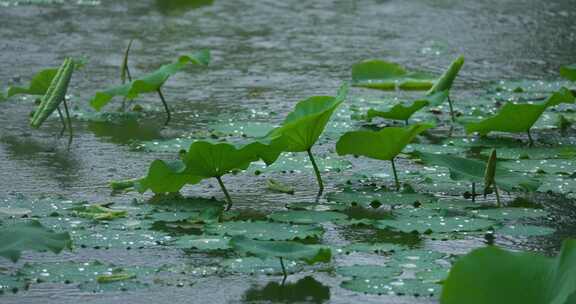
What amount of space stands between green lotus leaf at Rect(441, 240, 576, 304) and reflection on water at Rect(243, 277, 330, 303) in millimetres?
417

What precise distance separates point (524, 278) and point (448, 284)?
0.12 m

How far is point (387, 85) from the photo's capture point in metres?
4.78

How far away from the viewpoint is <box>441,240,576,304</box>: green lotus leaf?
6.63ft

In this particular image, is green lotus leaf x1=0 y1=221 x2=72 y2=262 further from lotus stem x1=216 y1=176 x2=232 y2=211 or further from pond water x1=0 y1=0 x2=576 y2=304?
lotus stem x1=216 y1=176 x2=232 y2=211

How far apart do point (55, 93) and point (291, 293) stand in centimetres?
166

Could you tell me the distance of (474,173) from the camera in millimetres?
3119

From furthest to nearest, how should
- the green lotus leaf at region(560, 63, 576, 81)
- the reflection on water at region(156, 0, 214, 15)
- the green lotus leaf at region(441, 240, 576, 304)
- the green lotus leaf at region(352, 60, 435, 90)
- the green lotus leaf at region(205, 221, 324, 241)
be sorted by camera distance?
the reflection on water at region(156, 0, 214, 15)
the green lotus leaf at region(352, 60, 435, 90)
the green lotus leaf at region(560, 63, 576, 81)
the green lotus leaf at region(205, 221, 324, 241)
the green lotus leaf at region(441, 240, 576, 304)

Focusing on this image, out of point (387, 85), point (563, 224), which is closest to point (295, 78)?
point (387, 85)

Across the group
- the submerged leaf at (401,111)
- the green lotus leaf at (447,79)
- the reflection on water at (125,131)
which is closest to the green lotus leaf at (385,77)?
the green lotus leaf at (447,79)

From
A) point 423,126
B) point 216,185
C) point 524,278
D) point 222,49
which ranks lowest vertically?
point 222,49

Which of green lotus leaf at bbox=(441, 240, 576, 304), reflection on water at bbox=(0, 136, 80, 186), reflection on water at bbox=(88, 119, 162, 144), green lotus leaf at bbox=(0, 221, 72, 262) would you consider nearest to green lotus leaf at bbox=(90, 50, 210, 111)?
reflection on water at bbox=(88, 119, 162, 144)

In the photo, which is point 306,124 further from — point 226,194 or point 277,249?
point 277,249

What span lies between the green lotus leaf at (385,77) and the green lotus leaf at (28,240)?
8.20ft

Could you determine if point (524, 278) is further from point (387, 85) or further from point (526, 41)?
point (526, 41)
